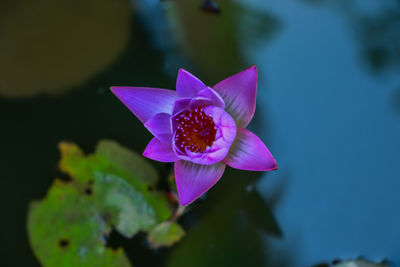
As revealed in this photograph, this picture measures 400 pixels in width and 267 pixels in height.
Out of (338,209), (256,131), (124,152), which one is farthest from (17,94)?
(338,209)

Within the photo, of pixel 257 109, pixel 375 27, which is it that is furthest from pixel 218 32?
pixel 375 27

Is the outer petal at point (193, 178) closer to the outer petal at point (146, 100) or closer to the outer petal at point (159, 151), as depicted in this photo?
the outer petal at point (159, 151)

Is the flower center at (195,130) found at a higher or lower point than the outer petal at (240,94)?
lower

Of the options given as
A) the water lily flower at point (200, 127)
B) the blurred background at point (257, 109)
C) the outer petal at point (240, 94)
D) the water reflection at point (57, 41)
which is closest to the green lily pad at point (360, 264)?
the blurred background at point (257, 109)

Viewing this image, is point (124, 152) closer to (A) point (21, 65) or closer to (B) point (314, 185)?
(A) point (21, 65)

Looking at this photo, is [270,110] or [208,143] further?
[270,110]

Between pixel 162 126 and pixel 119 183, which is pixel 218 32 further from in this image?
pixel 119 183
